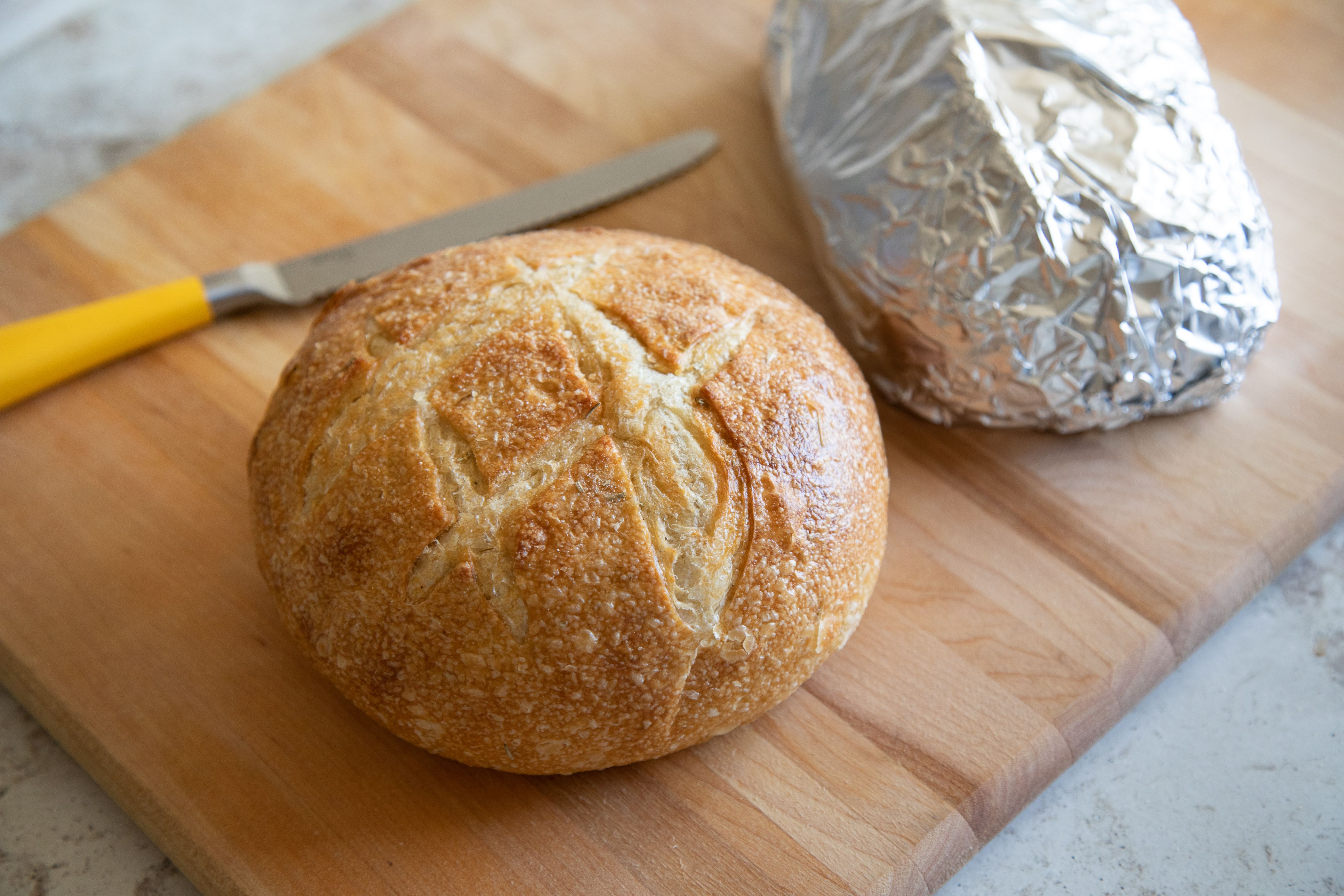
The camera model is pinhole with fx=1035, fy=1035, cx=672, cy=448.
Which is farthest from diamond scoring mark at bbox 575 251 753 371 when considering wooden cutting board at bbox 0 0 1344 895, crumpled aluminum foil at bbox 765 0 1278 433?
wooden cutting board at bbox 0 0 1344 895

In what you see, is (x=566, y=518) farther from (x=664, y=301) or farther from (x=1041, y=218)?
(x=1041, y=218)

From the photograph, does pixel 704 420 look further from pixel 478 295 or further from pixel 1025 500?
pixel 1025 500

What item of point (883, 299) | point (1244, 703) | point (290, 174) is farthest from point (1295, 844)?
point (290, 174)

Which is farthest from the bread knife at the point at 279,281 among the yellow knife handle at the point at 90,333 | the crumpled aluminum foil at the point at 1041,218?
the crumpled aluminum foil at the point at 1041,218

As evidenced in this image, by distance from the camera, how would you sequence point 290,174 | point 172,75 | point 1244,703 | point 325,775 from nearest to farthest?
point 325,775 < point 1244,703 < point 290,174 < point 172,75

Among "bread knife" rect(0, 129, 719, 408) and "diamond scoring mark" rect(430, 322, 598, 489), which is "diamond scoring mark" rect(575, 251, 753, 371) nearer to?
"diamond scoring mark" rect(430, 322, 598, 489)

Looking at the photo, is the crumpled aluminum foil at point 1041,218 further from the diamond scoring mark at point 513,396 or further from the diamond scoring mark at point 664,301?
the diamond scoring mark at point 513,396
